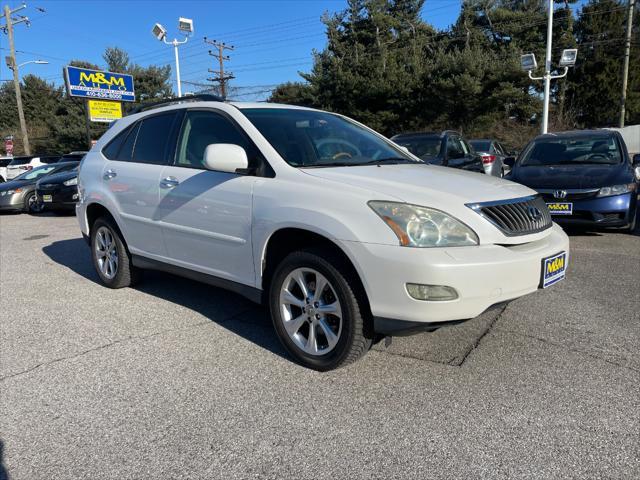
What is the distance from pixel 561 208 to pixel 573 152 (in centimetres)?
165

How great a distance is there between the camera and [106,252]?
16.4ft

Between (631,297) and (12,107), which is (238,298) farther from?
(12,107)

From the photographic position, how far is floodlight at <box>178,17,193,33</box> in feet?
68.4

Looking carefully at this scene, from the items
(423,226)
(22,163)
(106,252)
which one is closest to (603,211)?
(423,226)

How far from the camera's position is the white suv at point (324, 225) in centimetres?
262

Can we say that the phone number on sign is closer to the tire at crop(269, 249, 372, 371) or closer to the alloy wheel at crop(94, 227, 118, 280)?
the alloy wheel at crop(94, 227, 118, 280)

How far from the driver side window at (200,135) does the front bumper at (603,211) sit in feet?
15.6

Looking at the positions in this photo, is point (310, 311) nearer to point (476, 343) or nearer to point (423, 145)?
point (476, 343)

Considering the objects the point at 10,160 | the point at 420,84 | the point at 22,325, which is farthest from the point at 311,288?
the point at 420,84

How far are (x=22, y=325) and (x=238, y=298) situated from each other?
5.89ft

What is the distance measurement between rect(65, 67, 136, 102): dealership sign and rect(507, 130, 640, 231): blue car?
71.7ft

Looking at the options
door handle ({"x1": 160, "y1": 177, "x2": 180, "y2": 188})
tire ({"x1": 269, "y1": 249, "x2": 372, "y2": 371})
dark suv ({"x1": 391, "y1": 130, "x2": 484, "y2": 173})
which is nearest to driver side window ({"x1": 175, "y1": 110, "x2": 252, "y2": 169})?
door handle ({"x1": 160, "y1": 177, "x2": 180, "y2": 188})

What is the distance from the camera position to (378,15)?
37.8m

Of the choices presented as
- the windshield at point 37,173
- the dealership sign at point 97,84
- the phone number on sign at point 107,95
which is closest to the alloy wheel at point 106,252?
the windshield at point 37,173
